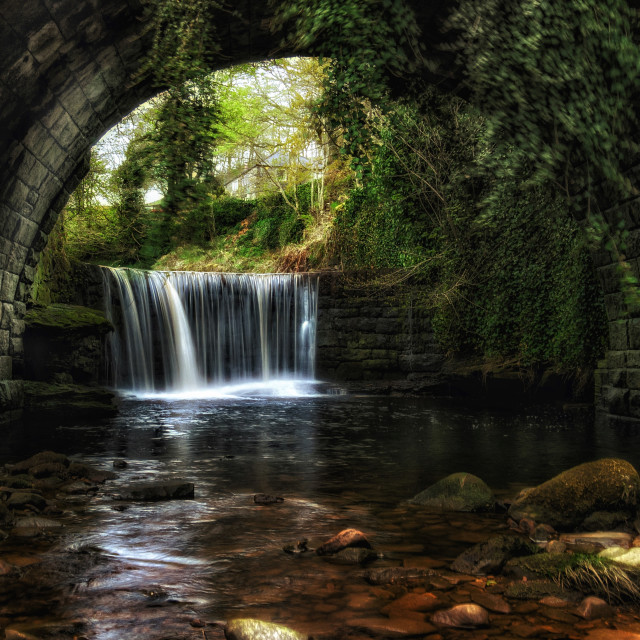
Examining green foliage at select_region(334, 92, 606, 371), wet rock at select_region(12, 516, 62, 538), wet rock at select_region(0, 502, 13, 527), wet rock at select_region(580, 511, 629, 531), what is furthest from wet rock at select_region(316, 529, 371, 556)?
green foliage at select_region(334, 92, 606, 371)

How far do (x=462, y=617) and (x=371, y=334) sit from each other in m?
13.6

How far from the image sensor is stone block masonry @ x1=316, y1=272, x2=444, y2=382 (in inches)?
598

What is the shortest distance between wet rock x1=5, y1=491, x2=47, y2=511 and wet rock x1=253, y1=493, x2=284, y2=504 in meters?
Result: 1.35

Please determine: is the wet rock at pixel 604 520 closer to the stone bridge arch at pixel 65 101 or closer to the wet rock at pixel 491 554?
the wet rock at pixel 491 554

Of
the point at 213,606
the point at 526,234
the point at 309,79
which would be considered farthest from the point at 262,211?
the point at 213,606

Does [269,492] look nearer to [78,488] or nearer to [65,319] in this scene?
[78,488]

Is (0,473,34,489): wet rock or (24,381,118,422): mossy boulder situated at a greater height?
(24,381,118,422): mossy boulder

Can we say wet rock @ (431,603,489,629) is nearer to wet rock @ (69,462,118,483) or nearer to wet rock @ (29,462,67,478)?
wet rock @ (69,462,118,483)

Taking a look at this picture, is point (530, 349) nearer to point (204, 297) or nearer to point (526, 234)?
point (526, 234)

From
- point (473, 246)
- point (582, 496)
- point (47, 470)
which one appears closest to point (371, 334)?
point (473, 246)

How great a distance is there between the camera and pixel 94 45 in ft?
22.6

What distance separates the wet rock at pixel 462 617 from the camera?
2217 mm

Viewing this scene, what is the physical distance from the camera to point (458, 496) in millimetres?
3953

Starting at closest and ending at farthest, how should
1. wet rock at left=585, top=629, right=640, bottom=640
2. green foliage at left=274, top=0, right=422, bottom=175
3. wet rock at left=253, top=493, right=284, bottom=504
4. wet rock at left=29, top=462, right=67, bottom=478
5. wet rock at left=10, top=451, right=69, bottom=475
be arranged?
wet rock at left=585, top=629, right=640, bottom=640 < wet rock at left=253, top=493, right=284, bottom=504 < wet rock at left=29, top=462, right=67, bottom=478 < wet rock at left=10, top=451, right=69, bottom=475 < green foliage at left=274, top=0, right=422, bottom=175
